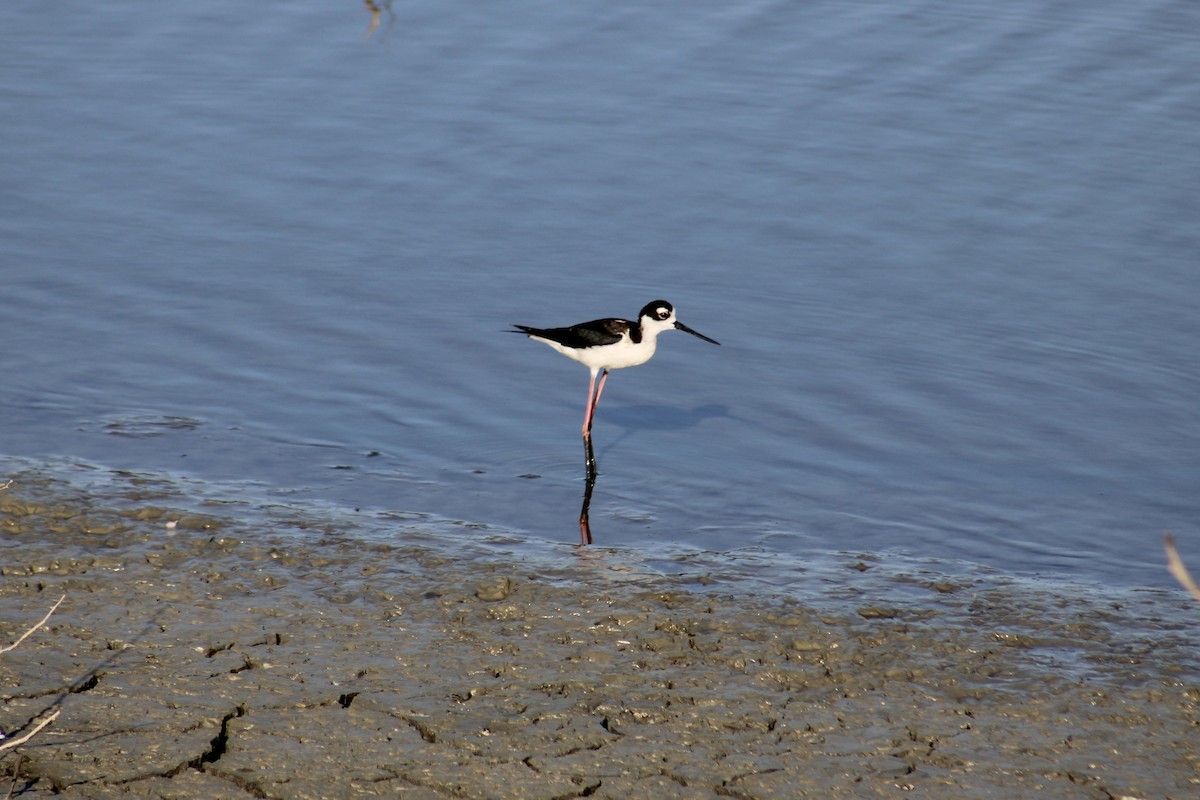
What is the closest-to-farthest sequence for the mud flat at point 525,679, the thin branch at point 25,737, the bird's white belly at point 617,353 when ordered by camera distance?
the thin branch at point 25,737 → the mud flat at point 525,679 → the bird's white belly at point 617,353

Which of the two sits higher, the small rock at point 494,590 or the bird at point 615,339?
the bird at point 615,339

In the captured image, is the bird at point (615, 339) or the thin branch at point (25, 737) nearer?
the thin branch at point (25, 737)

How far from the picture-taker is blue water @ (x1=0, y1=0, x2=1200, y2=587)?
855 centimetres

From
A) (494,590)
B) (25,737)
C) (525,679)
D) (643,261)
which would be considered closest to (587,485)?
(494,590)

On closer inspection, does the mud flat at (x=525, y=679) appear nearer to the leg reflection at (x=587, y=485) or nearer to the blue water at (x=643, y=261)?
the leg reflection at (x=587, y=485)

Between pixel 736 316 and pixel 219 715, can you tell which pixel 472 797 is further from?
pixel 736 316

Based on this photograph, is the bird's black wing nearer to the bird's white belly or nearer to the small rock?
the bird's white belly

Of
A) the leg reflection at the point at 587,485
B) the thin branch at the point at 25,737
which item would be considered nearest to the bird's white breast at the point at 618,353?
the leg reflection at the point at 587,485

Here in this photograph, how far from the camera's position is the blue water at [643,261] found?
8.55 metres

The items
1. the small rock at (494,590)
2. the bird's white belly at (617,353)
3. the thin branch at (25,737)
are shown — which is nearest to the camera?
the thin branch at (25,737)

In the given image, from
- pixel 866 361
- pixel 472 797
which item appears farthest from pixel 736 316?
pixel 472 797

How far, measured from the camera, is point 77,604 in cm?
636

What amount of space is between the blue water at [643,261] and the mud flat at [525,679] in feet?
3.32

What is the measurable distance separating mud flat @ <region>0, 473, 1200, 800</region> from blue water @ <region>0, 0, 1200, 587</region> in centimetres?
101
